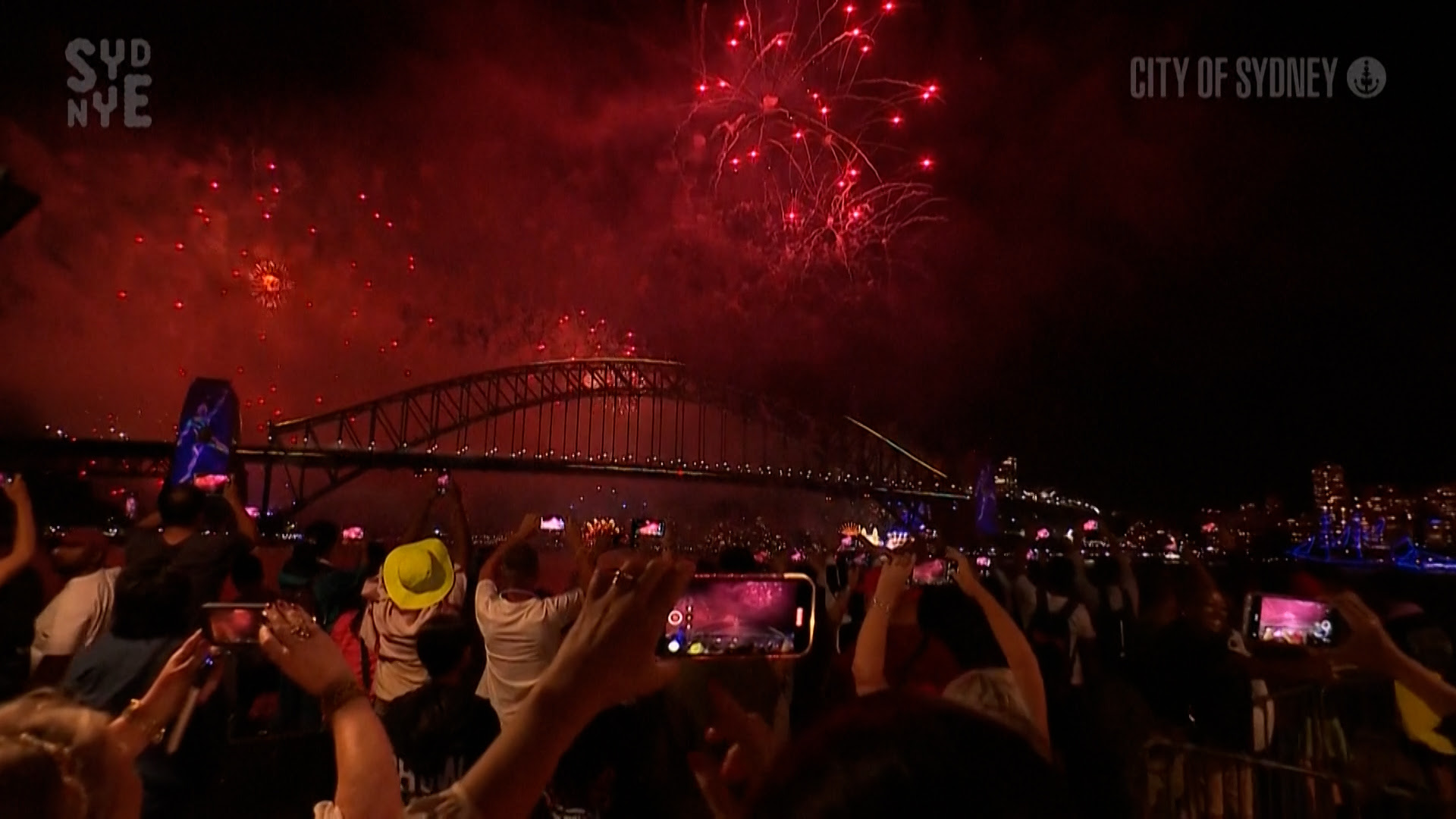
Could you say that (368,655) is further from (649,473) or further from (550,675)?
(649,473)

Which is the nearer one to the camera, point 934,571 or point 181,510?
point 181,510

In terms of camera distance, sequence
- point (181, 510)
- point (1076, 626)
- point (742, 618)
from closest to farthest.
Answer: point (742, 618) < point (181, 510) < point (1076, 626)

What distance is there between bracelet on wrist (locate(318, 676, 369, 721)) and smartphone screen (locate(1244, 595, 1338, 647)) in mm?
4166

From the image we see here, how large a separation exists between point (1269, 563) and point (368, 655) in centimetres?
842

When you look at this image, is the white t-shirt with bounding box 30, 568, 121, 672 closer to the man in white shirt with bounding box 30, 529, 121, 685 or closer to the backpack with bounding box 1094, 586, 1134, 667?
the man in white shirt with bounding box 30, 529, 121, 685

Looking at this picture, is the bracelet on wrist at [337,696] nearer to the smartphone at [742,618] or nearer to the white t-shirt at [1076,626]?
the smartphone at [742,618]

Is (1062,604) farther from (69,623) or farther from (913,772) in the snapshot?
(913,772)

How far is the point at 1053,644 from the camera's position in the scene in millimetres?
5246

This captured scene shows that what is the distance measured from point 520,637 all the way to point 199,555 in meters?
2.06

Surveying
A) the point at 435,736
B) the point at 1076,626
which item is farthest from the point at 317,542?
the point at 1076,626

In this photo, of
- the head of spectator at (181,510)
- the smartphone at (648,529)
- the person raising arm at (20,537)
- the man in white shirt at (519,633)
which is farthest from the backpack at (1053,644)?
the smartphone at (648,529)

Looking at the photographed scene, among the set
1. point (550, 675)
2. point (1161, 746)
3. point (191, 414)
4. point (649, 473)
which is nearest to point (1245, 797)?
point (1161, 746)

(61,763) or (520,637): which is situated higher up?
(61,763)

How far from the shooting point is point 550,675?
53.7 inches
